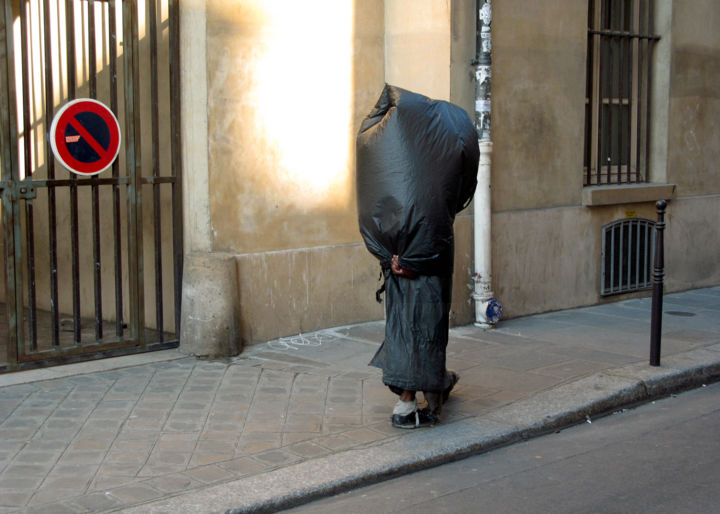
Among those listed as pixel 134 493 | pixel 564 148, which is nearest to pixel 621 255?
pixel 564 148

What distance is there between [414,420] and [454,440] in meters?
0.33

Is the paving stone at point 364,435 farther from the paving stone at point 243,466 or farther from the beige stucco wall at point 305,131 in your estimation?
the beige stucco wall at point 305,131

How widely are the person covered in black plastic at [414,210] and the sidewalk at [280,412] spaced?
51 cm

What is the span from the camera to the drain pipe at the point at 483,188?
8.33 m

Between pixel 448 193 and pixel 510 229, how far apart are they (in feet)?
12.7

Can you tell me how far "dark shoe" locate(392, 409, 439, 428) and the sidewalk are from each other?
93mm

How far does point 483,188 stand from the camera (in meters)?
8.41

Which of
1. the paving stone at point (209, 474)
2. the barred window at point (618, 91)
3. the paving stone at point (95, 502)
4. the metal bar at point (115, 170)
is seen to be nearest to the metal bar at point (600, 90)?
the barred window at point (618, 91)

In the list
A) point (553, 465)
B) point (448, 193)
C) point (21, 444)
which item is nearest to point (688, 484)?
point (553, 465)

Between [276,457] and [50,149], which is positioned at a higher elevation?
[50,149]

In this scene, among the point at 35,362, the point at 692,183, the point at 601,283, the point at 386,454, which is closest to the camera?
the point at 386,454

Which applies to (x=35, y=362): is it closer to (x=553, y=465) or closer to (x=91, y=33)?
(x=91, y=33)

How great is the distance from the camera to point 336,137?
809cm

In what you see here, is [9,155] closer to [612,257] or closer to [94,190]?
[94,190]
